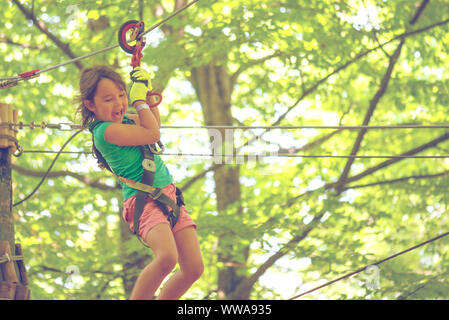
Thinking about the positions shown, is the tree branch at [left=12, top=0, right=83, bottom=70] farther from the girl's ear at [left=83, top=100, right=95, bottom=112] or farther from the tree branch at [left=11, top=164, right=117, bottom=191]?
the girl's ear at [left=83, top=100, right=95, bottom=112]

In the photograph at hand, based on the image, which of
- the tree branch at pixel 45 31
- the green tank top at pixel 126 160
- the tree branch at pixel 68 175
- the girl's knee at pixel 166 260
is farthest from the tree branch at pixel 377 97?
the girl's knee at pixel 166 260

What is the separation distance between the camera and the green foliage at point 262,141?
615 centimetres

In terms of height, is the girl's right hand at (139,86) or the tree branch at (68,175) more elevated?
the tree branch at (68,175)

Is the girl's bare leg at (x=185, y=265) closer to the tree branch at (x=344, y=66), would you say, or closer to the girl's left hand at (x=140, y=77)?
the girl's left hand at (x=140, y=77)

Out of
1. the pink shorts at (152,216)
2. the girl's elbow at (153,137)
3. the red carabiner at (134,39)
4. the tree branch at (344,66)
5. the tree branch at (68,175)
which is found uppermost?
the tree branch at (344,66)

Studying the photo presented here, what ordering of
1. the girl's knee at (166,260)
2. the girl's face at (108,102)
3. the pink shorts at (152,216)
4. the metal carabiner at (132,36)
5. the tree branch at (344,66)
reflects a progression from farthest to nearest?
the tree branch at (344,66)
the metal carabiner at (132,36)
the girl's face at (108,102)
the pink shorts at (152,216)
the girl's knee at (166,260)

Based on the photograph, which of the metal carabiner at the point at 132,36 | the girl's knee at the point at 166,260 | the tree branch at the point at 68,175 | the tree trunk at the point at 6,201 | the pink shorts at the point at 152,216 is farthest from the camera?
the tree branch at the point at 68,175

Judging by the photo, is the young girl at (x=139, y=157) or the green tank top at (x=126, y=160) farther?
the green tank top at (x=126, y=160)

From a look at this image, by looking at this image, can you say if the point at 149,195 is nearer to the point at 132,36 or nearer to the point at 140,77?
the point at 140,77

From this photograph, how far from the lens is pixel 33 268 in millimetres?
6488

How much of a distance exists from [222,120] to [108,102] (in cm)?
501

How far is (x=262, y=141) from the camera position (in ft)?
23.5
